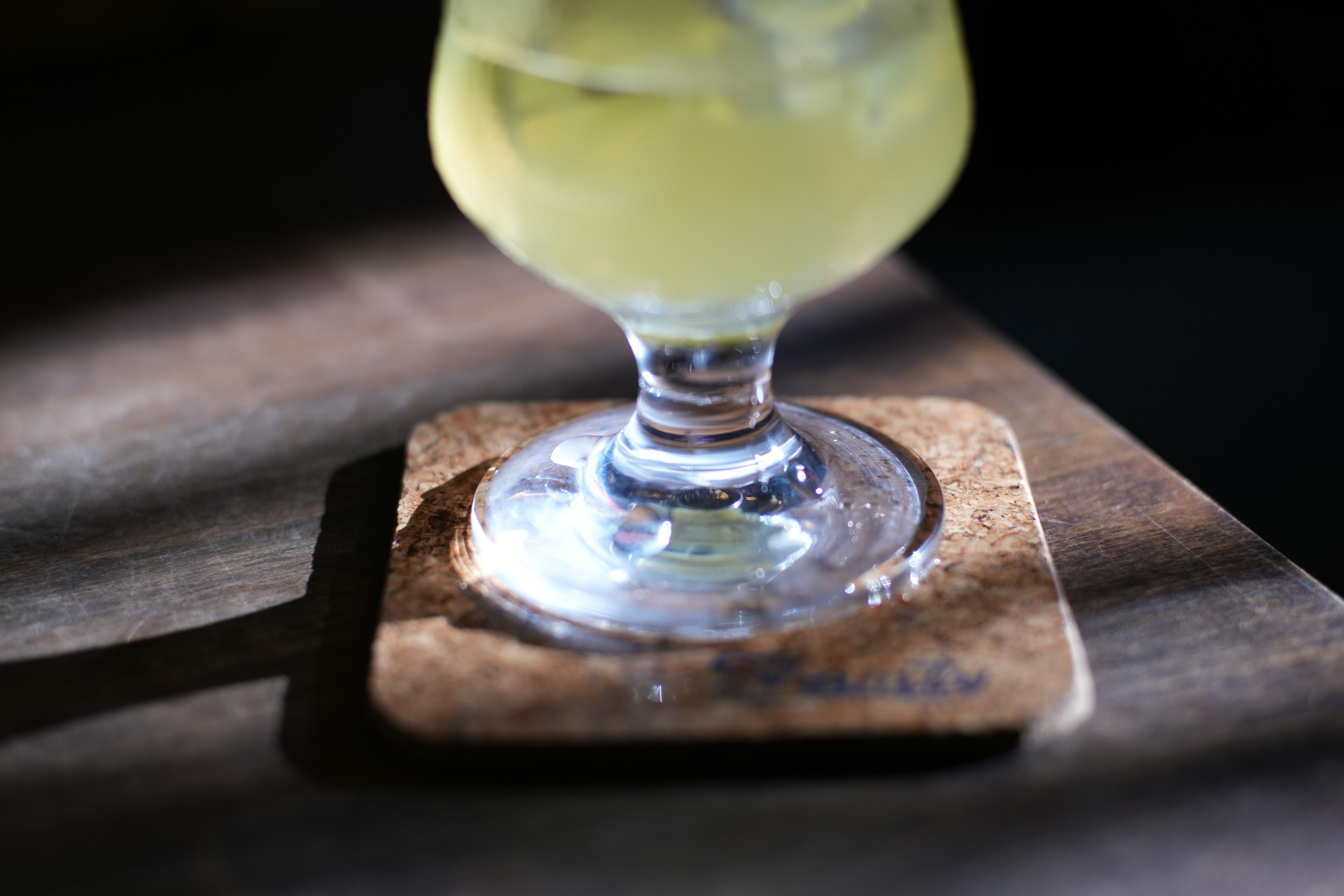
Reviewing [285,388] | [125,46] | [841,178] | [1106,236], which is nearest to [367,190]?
[285,388]

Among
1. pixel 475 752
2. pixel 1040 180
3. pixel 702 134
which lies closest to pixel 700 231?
pixel 702 134

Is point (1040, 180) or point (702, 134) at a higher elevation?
point (702, 134)

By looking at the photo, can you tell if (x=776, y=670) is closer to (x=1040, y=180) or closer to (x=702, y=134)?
(x=702, y=134)

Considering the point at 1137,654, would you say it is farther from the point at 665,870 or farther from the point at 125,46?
the point at 125,46

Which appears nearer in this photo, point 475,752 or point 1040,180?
point 475,752

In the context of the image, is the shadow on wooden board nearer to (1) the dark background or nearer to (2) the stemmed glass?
(2) the stemmed glass

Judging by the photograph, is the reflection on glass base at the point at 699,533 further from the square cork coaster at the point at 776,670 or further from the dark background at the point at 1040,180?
the dark background at the point at 1040,180

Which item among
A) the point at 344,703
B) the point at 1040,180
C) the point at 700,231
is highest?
the point at 700,231

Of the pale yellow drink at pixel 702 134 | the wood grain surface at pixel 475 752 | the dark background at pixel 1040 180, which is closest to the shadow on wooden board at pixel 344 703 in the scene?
the wood grain surface at pixel 475 752
